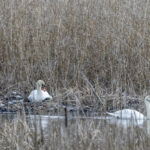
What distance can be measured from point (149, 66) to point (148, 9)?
84 cm

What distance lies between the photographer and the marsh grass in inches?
169

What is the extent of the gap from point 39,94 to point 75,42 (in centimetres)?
99

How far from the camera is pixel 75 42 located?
833 cm

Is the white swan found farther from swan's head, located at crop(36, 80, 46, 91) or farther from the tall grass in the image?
the tall grass

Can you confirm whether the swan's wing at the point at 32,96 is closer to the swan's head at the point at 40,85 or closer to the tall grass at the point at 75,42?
the swan's head at the point at 40,85

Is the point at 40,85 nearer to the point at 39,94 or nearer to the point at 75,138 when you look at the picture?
the point at 39,94

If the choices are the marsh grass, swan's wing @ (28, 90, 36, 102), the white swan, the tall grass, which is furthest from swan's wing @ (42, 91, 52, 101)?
the marsh grass

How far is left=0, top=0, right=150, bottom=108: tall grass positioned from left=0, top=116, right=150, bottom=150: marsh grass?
11.3 ft

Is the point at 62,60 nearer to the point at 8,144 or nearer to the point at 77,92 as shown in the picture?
the point at 77,92

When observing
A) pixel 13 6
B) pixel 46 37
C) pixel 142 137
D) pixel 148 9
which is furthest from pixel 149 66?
pixel 142 137

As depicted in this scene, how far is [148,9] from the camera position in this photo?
8211 millimetres

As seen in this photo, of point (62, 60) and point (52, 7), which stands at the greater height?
point (52, 7)

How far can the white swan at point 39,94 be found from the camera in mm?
7883

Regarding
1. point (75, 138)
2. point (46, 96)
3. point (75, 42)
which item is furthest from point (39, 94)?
point (75, 138)
